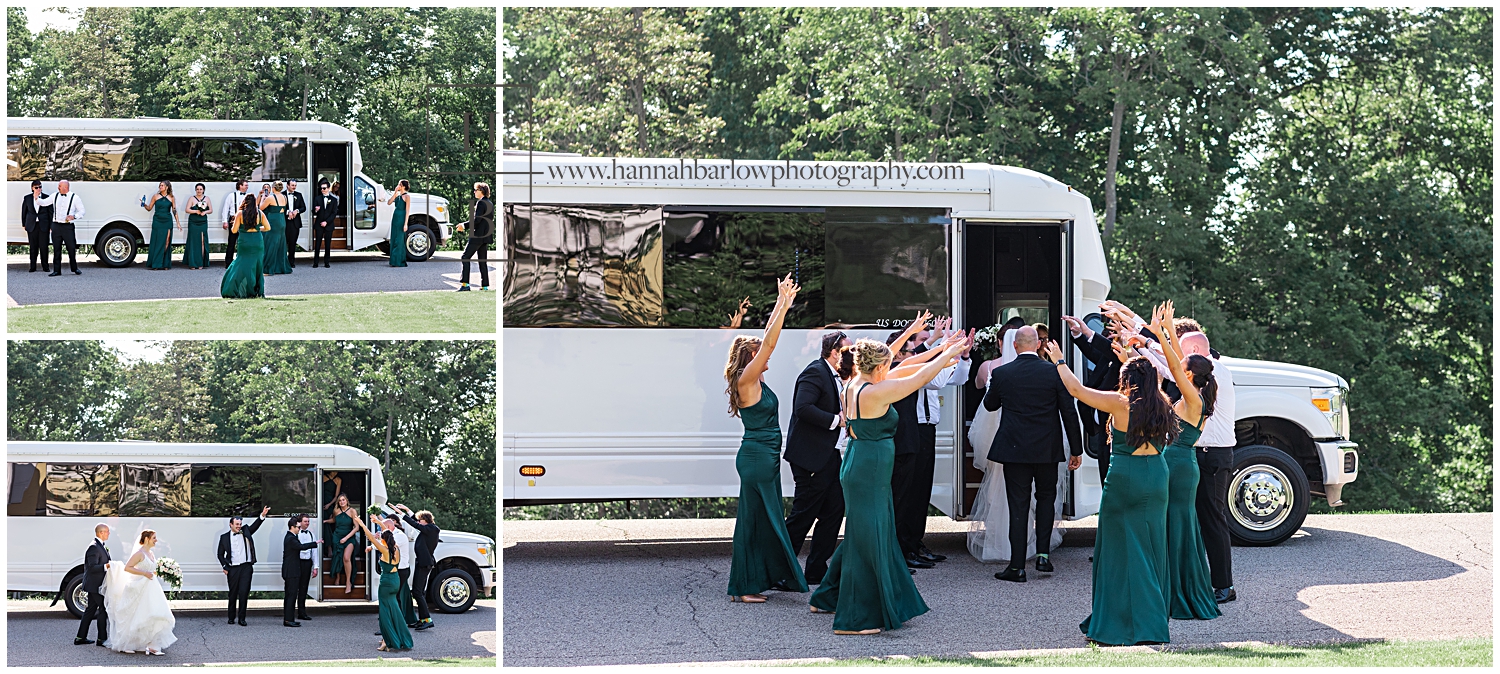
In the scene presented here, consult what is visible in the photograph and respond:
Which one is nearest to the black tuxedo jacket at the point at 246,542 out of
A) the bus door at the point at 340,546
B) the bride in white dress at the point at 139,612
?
the bus door at the point at 340,546

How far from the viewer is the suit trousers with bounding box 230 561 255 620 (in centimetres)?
1148

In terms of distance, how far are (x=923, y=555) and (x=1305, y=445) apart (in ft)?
10.1

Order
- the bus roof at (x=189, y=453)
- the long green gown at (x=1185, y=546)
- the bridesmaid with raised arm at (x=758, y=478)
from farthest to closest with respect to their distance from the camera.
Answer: the bus roof at (x=189, y=453) < the bridesmaid with raised arm at (x=758, y=478) < the long green gown at (x=1185, y=546)

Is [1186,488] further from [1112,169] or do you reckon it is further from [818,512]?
[1112,169]

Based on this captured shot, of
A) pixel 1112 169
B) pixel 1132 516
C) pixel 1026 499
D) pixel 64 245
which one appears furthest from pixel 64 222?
pixel 1112 169

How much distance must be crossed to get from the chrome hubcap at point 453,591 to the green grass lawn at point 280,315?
5.03 m

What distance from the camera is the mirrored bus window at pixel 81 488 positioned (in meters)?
10.9

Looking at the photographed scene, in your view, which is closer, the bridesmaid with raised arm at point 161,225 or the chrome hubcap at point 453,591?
the bridesmaid with raised arm at point 161,225

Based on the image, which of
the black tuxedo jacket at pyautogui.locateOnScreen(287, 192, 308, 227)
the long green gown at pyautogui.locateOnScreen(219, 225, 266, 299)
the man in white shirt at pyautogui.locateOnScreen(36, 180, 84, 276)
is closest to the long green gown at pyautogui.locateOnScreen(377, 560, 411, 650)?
the black tuxedo jacket at pyautogui.locateOnScreen(287, 192, 308, 227)

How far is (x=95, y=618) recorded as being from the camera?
916 cm

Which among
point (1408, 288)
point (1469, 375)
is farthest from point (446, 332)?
point (1469, 375)

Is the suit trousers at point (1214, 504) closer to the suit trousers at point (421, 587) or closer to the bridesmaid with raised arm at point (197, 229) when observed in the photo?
the bridesmaid with raised arm at point (197, 229)

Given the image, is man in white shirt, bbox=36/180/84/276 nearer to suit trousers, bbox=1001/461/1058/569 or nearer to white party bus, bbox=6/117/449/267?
white party bus, bbox=6/117/449/267

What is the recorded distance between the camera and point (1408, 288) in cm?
2162
